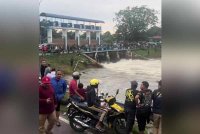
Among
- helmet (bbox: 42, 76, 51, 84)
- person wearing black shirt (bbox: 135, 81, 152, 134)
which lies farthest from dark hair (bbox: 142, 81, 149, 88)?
helmet (bbox: 42, 76, 51, 84)

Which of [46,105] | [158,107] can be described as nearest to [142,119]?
[158,107]

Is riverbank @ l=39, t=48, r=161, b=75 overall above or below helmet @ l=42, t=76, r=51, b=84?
above

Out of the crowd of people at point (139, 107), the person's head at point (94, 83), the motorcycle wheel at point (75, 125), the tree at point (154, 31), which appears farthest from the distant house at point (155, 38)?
the motorcycle wheel at point (75, 125)

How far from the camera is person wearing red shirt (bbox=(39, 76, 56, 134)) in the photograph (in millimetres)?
2321

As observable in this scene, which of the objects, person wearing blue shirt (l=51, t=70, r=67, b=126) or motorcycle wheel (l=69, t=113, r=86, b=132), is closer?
person wearing blue shirt (l=51, t=70, r=67, b=126)

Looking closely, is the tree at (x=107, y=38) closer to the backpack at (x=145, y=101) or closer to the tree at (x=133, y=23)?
the tree at (x=133, y=23)

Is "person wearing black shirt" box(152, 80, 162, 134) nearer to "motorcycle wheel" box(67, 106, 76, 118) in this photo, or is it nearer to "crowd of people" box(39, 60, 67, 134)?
"crowd of people" box(39, 60, 67, 134)

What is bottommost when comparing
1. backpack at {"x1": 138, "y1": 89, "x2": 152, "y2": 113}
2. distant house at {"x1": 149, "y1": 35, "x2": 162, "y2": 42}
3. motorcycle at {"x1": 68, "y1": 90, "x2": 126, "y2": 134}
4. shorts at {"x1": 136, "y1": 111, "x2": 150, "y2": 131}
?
motorcycle at {"x1": 68, "y1": 90, "x2": 126, "y2": 134}

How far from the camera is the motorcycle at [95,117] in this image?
2.35 metres

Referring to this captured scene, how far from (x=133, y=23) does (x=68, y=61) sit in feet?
2.03

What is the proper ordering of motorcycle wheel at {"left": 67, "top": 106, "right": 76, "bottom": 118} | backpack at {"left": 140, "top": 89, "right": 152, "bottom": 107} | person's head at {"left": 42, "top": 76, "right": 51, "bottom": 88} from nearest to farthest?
backpack at {"left": 140, "top": 89, "right": 152, "bottom": 107}, person's head at {"left": 42, "top": 76, "right": 51, "bottom": 88}, motorcycle wheel at {"left": 67, "top": 106, "right": 76, "bottom": 118}

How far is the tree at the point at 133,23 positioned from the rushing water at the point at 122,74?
0.16 metres

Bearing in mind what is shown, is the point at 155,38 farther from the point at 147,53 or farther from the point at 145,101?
the point at 145,101

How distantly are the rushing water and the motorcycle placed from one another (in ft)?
0.78
